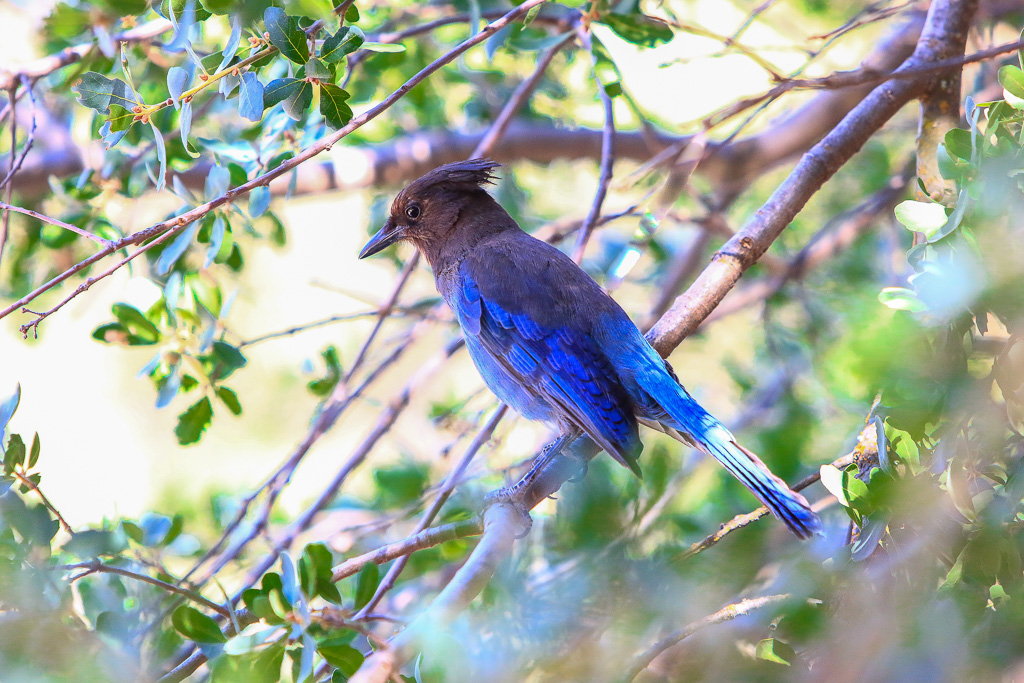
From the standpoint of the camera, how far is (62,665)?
1.93 meters

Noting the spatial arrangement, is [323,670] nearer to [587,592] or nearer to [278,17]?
[587,592]

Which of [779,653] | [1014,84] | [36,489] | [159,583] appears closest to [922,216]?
[1014,84]

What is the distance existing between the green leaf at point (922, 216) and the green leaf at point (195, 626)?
1877 mm

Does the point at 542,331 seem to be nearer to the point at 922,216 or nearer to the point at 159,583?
the point at 922,216

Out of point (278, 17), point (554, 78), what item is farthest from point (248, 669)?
point (554, 78)

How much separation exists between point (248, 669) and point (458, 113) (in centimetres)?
446

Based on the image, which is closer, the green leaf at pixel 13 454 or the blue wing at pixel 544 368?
the green leaf at pixel 13 454

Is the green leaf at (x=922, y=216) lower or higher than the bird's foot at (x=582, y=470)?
higher

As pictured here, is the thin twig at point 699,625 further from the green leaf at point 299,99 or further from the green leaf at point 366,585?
the green leaf at point 299,99

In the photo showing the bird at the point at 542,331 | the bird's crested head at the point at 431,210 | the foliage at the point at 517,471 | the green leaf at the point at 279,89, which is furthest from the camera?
the bird's crested head at the point at 431,210

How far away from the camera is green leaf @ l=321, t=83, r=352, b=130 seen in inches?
102

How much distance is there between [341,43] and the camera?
2484 mm

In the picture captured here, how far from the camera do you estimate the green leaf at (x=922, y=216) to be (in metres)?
2.08

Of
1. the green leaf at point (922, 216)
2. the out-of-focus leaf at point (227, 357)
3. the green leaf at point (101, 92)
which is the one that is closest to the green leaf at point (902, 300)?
the green leaf at point (922, 216)
